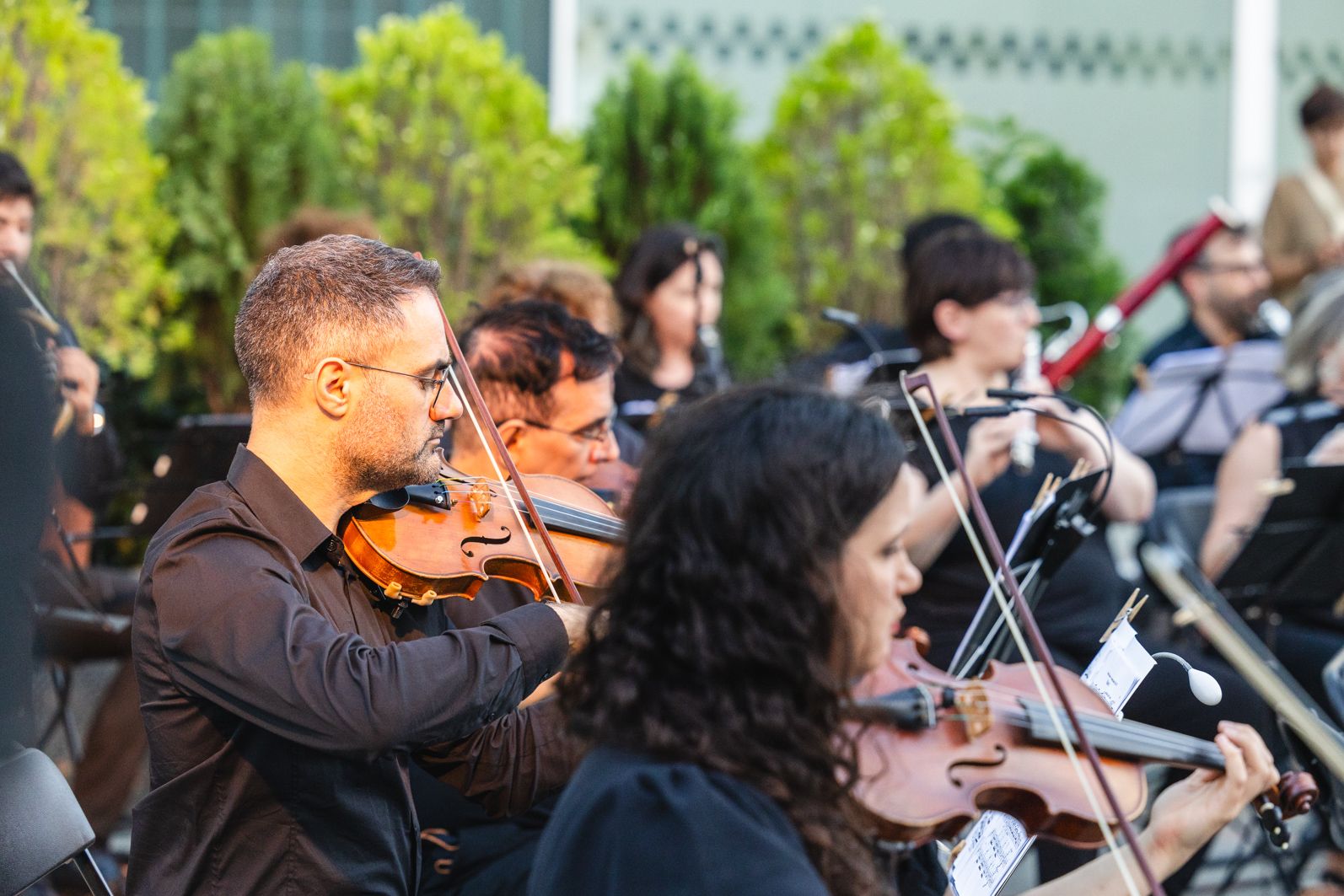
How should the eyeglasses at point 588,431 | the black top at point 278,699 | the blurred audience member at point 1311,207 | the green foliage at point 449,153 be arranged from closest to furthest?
1. the black top at point 278,699
2. the eyeglasses at point 588,431
3. the green foliage at point 449,153
4. the blurred audience member at point 1311,207

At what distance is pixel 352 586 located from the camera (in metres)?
2.05

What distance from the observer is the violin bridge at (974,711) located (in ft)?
5.25

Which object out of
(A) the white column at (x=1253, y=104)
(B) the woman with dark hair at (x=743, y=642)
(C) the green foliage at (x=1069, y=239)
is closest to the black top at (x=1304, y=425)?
(B) the woman with dark hair at (x=743, y=642)

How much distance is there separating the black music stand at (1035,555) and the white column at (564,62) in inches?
253

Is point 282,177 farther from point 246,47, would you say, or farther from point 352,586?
point 352,586

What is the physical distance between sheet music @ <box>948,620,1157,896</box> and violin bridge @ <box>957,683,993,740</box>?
0.63 feet

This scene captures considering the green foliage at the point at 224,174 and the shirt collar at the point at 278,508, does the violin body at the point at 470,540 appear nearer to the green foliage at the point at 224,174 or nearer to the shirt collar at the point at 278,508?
the shirt collar at the point at 278,508

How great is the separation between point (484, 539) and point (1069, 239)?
262 inches

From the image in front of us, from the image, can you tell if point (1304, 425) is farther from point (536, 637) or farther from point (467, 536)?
point (536, 637)

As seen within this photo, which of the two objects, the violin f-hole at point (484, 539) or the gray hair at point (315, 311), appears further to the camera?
the violin f-hole at point (484, 539)

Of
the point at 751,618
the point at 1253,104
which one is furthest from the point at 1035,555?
the point at 1253,104

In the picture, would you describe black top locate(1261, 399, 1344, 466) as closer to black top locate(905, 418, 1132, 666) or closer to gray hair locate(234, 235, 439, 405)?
black top locate(905, 418, 1132, 666)

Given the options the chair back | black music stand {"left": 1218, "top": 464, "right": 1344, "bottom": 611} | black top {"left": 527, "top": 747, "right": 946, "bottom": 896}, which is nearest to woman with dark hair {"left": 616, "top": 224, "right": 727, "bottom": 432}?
black music stand {"left": 1218, "top": 464, "right": 1344, "bottom": 611}

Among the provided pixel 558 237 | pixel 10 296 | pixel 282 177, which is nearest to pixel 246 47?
pixel 282 177
